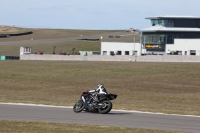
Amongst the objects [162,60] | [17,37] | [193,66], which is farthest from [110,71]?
[17,37]

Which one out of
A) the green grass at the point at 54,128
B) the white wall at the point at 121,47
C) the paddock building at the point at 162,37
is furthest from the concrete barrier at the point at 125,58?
the green grass at the point at 54,128

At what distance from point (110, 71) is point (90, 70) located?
8.61ft

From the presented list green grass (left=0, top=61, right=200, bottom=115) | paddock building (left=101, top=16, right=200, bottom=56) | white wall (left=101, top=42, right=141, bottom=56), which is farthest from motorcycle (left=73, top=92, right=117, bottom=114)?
white wall (left=101, top=42, right=141, bottom=56)

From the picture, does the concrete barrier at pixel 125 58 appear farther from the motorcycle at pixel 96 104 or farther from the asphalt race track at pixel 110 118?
the motorcycle at pixel 96 104

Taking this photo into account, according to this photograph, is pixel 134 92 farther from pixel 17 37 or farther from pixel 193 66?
pixel 17 37

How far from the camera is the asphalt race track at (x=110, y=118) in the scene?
17.4m

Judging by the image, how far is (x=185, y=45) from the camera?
316ft

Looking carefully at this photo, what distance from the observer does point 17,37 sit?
140 metres

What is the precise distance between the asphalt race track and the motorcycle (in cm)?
26

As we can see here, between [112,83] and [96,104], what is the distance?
26.5m

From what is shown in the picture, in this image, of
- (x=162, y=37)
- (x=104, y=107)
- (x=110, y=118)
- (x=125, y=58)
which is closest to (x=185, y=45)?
(x=162, y=37)

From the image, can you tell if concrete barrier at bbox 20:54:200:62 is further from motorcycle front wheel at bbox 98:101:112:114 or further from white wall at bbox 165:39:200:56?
motorcycle front wheel at bbox 98:101:112:114

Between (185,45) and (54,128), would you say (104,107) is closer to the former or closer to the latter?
(54,128)

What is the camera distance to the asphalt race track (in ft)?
57.2
